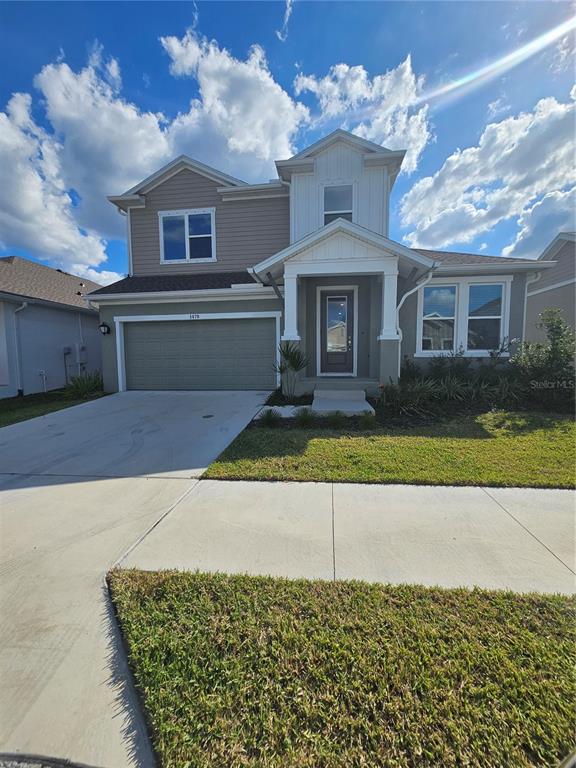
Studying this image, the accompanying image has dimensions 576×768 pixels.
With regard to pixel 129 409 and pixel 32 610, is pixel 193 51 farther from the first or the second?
pixel 32 610

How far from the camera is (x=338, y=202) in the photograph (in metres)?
10.5

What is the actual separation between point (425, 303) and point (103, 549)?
9794 mm

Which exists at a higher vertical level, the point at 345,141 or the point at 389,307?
the point at 345,141

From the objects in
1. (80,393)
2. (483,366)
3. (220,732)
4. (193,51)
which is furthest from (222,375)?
(220,732)

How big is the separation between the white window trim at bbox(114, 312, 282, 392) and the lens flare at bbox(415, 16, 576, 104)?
21.6ft

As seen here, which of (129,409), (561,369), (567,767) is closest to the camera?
(567,767)

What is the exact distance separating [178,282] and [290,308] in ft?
15.3

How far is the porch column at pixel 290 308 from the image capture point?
8.17 m

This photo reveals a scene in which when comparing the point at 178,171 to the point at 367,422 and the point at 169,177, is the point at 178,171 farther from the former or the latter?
the point at 367,422

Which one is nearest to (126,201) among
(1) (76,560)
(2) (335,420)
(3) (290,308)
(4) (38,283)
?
(4) (38,283)

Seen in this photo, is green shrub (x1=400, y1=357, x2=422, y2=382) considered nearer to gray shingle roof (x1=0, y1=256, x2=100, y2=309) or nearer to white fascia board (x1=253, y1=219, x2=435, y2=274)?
white fascia board (x1=253, y1=219, x2=435, y2=274)

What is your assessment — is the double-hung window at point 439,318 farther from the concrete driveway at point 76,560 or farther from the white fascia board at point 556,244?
the white fascia board at point 556,244

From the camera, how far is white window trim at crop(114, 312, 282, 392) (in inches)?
397

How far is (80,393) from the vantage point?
1032 cm
